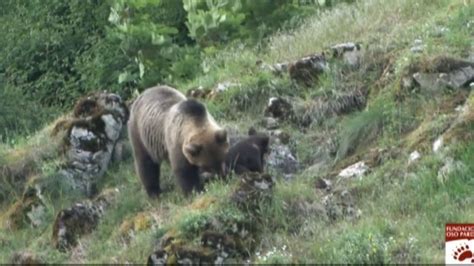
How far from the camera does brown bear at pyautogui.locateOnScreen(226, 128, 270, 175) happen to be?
12.9 metres

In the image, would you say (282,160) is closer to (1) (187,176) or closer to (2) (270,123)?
(2) (270,123)

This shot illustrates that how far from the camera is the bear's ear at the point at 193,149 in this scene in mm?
12547

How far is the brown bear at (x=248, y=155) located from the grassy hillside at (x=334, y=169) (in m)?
0.23

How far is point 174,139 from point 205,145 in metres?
0.49

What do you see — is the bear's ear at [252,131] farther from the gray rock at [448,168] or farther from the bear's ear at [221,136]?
the gray rock at [448,168]

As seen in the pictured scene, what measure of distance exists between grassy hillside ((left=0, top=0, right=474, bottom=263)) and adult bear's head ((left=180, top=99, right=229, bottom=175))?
1.33ft

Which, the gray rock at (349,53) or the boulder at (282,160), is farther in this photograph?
the gray rock at (349,53)

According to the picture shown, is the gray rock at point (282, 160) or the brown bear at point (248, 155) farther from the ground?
the brown bear at point (248, 155)

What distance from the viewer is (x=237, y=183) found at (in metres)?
11.5

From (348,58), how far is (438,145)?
10.8 feet

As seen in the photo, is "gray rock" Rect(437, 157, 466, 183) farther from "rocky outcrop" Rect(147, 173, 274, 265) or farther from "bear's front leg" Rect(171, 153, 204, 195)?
"bear's front leg" Rect(171, 153, 204, 195)

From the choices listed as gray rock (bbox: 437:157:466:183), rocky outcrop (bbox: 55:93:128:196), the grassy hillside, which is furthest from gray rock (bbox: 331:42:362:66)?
gray rock (bbox: 437:157:466:183)

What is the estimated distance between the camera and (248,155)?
1301 centimetres

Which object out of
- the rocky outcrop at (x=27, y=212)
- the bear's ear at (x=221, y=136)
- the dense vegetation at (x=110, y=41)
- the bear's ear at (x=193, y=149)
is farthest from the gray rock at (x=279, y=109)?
the dense vegetation at (x=110, y=41)
